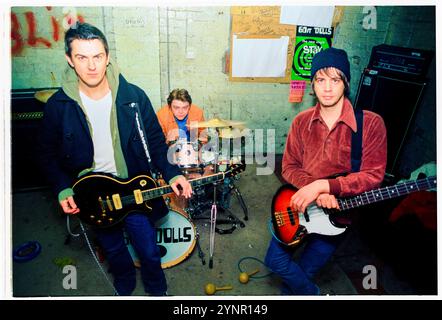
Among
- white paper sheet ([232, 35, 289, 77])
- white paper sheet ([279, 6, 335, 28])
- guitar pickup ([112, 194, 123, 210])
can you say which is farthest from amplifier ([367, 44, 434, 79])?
guitar pickup ([112, 194, 123, 210])

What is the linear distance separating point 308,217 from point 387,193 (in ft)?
1.86

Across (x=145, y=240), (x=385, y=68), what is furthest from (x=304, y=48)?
(x=145, y=240)

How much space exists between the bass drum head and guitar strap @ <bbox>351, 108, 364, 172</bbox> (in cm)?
155

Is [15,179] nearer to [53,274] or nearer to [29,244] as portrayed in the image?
[29,244]

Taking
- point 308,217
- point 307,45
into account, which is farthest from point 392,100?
point 308,217

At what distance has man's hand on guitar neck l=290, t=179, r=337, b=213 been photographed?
7.01 feet

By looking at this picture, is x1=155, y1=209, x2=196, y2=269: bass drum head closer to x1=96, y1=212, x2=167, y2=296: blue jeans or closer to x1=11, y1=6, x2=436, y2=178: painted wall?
x1=96, y1=212, x2=167, y2=296: blue jeans

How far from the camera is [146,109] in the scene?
236cm

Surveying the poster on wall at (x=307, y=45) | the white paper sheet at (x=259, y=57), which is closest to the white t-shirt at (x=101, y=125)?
the white paper sheet at (x=259, y=57)

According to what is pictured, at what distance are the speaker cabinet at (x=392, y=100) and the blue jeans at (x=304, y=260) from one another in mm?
2089

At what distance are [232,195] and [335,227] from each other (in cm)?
197

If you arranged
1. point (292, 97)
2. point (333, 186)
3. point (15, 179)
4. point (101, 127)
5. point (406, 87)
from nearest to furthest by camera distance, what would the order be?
point (333, 186)
point (101, 127)
point (406, 87)
point (15, 179)
point (292, 97)

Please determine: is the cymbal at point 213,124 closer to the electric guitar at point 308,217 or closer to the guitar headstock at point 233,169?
the guitar headstock at point 233,169

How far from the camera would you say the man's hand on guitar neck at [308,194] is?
2.14 m
